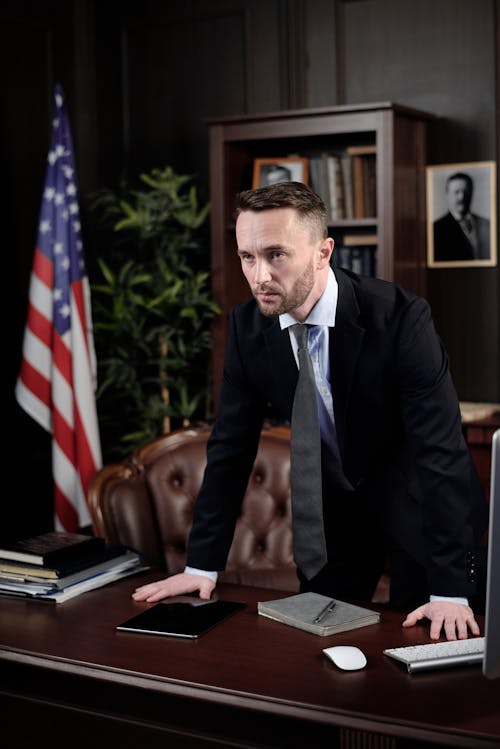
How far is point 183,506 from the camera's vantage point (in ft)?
11.0

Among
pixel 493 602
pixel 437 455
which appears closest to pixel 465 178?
pixel 437 455

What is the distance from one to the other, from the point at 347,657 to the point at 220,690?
246 millimetres

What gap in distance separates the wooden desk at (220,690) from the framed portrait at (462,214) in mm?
2742

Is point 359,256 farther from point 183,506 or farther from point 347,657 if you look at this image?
point 347,657

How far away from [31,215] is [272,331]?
3081 millimetres

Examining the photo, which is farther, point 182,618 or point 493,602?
point 182,618

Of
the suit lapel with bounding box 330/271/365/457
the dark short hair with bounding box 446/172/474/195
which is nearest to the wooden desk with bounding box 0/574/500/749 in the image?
the suit lapel with bounding box 330/271/365/457

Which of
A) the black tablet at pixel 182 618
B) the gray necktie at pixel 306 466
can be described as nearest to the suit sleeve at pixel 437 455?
the gray necktie at pixel 306 466

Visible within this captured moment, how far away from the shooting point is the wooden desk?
5.34 feet

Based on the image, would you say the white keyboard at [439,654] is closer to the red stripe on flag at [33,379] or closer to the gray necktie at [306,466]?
the gray necktie at [306,466]

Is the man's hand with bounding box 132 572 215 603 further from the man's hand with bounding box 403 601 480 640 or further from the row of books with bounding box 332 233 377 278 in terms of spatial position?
the row of books with bounding box 332 233 377 278

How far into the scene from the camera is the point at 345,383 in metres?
2.31

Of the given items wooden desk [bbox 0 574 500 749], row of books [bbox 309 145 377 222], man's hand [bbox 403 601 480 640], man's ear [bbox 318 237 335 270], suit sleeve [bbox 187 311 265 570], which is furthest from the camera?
row of books [bbox 309 145 377 222]

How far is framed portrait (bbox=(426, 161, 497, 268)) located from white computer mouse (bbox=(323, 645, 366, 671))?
303 cm
